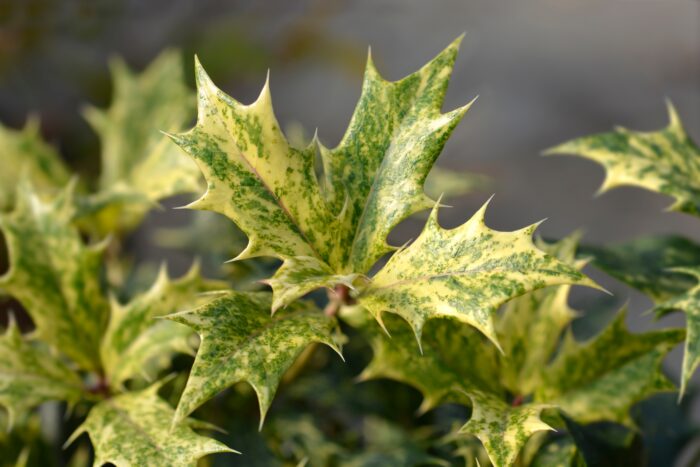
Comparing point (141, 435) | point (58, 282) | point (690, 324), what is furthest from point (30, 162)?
point (690, 324)

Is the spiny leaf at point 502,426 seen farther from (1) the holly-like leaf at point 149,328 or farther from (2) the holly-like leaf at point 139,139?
(2) the holly-like leaf at point 139,139

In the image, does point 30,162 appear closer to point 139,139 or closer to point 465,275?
point 139,139

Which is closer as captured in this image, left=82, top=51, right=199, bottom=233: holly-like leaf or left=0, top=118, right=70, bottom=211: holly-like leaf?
left=82, top=51, right=199, bottom=233: holly-like leaf

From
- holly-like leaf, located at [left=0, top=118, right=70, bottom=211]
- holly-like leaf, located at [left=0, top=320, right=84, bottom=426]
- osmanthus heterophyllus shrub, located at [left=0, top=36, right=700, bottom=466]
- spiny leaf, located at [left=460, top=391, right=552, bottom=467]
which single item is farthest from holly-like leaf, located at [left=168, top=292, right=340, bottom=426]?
holly-like leaf, located at [left=0, top=118, right=70, bottom=211]

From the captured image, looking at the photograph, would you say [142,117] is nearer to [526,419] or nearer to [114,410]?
[114,410]

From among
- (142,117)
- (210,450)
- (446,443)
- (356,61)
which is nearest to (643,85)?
(356,61)

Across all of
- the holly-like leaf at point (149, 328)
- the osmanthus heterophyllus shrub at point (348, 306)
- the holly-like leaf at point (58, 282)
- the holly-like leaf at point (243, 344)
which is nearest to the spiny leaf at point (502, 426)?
the osmanthus heterophyllus shrub at point (348, 306)

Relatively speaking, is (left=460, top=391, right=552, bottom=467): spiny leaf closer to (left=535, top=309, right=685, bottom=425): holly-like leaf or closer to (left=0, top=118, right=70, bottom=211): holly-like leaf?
(left=535, top=309, right=685, bottom=425): holly-like leaf
